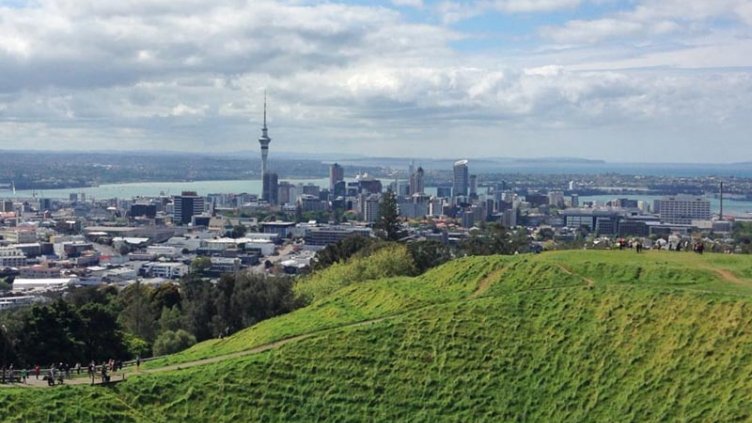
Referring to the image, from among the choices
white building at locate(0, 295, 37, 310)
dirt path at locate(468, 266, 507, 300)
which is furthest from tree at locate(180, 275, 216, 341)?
white building at locate(0, 295, 37, 310)

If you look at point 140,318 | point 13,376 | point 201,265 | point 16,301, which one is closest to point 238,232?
point 201,265

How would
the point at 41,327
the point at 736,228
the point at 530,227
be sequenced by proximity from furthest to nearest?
the point at 530,227 < the point at 736,228 < the point at 41,327

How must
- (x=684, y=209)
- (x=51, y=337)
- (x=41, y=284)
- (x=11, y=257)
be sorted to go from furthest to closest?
1. (x=684, y=209)
2. (x=11, y=257)
3. (x=41, y=284)
4. (x=51, y=337)

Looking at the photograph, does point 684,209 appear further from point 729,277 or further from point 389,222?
point 729,277

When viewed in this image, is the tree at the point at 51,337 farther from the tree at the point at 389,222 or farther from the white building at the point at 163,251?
the white building at the point at 163,251

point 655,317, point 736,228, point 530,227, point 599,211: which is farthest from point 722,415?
point 599,211

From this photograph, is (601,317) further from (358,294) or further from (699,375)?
(358,294)
